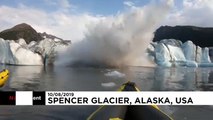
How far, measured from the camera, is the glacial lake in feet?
13.5

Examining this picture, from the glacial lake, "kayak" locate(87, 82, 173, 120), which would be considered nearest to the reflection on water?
the glacial lake

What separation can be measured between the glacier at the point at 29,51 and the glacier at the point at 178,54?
4.26 ft

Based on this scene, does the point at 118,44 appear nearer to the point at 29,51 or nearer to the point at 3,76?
the point at 29,51

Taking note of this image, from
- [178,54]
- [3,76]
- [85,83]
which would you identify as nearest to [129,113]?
[85,83]

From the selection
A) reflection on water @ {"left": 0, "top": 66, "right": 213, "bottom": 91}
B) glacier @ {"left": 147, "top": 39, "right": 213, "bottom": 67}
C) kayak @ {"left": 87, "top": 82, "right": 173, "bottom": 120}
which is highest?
glacier @ {"left": 147, "top": 39, "right": 213, "bottom": 67}

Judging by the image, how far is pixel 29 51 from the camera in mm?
4539

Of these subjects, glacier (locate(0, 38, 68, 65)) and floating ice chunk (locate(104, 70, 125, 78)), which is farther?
floating ice chunk (locate(104, 70, 125, 78))

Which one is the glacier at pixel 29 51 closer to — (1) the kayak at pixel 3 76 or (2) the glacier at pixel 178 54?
(1) the kayak at pixel 3 76

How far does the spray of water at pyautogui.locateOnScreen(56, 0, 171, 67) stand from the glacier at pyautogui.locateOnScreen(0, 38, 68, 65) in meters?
0.14

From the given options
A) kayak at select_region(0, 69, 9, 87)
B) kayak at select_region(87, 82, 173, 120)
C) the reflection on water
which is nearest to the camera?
kayak at select_region(87, 82, 173, 120)

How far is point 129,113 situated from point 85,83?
81cm

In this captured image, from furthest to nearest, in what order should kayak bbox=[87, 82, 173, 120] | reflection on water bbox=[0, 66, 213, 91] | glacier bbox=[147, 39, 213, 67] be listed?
glacier bbox=[147, 39, 213, 67] → reflection on water bbox=[0, 66, 213, 91] → kayak bbox=[87, 82, 173, 120]

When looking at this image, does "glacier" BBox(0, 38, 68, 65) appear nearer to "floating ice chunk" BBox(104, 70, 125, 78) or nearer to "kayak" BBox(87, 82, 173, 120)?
"floating ice chunk" BBox(104, 70, 125, 78)

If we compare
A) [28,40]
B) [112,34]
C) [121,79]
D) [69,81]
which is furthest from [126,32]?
[28,40]
